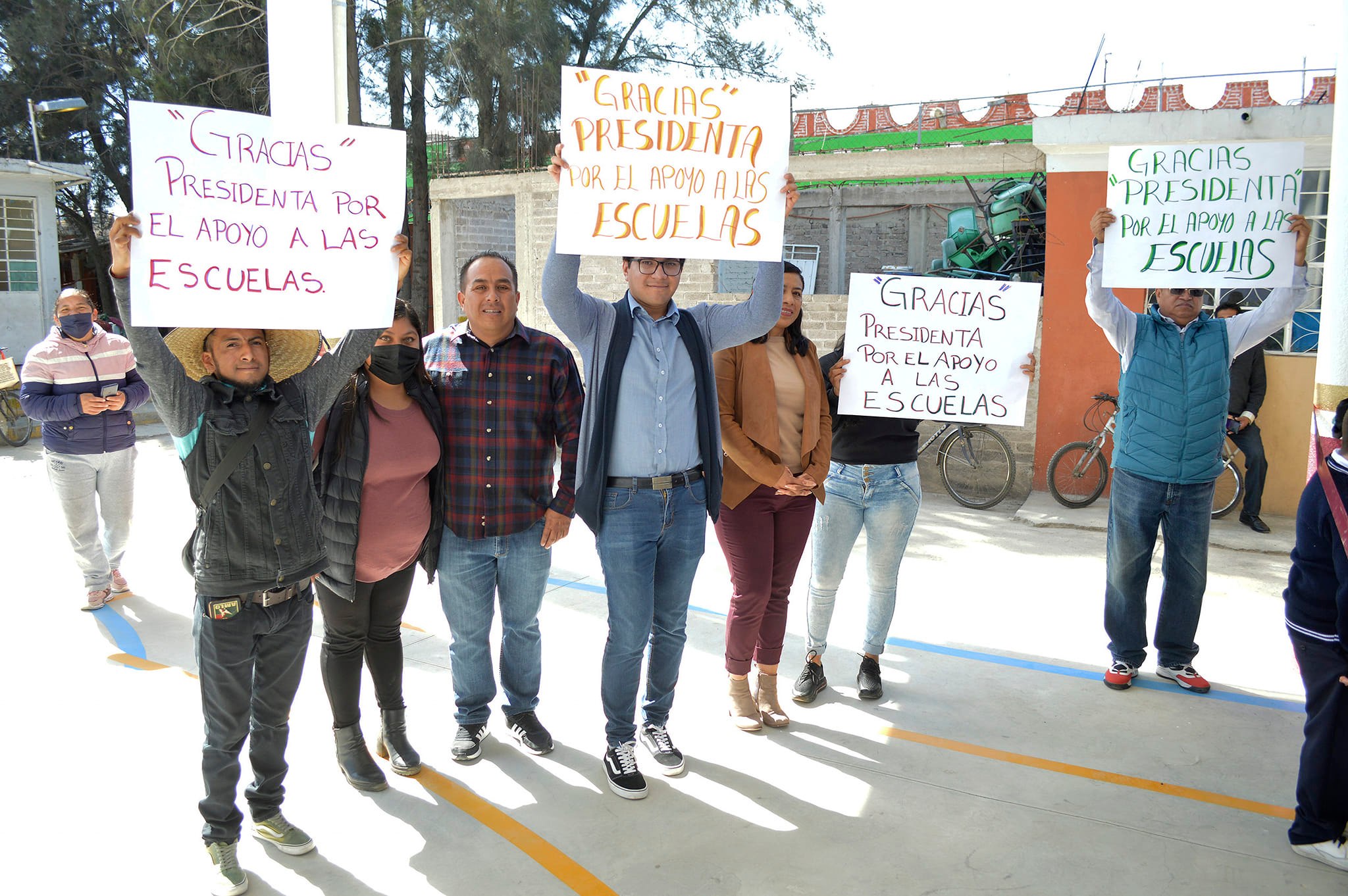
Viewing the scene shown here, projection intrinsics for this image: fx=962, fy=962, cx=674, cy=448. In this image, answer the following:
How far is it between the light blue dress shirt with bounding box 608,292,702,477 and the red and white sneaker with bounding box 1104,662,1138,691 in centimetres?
249

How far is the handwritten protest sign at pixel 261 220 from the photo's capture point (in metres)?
2.83

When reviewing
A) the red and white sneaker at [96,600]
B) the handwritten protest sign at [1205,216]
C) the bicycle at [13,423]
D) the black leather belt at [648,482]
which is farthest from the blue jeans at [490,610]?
the bicycle at [13,423]

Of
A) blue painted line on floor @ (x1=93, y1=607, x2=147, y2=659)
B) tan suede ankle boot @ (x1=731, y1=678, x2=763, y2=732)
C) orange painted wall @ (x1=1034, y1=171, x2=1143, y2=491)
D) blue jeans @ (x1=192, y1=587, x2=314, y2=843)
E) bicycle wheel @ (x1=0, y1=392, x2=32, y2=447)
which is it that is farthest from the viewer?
bicycle wheel @ (x1=0, y1=392, x2=32, y2=447)

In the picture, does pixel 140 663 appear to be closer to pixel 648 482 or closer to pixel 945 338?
pixel 648 482

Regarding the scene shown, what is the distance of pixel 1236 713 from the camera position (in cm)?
435

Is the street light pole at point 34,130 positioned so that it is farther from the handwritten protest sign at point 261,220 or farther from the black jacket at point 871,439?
the black jacket at point 871,439

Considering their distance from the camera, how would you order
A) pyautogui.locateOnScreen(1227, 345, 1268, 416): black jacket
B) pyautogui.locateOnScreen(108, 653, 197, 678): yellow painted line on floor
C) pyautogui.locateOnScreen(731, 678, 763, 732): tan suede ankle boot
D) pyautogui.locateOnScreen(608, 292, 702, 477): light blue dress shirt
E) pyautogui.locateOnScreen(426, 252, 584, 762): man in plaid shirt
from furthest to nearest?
pyautogui.locateOnScreen(1227, 345, 1268, 416): black jacket
pyautogui.locateOnScreen(108, 653, 197, 678): yellow painted line on floor
pyautogui.locateOnScreen(731, 678, 763, 732): tan suede ankle boot
pyautogui.locateOnScreen(426, 252, 584, 762): man in plaid shirt
pyautogui.locateOnScreen(608, 292, 702, 477): light blue dress shirt

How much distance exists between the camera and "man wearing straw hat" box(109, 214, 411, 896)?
2.86 metres

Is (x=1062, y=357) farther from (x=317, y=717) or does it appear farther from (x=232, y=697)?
(x=232, y=697)

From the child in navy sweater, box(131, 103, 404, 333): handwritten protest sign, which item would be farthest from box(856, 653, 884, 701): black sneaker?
box(131, 103, 404, 333): handwritten protest sign

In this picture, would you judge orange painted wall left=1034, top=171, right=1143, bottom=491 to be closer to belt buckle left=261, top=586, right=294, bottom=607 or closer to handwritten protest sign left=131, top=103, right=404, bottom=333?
handwritten protest sign left=131, top=103, right=404, bottom=333

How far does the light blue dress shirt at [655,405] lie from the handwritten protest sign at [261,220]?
2.87 feet

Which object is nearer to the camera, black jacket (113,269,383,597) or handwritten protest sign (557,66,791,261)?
black jacket (113,269,383,597)

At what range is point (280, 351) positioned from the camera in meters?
3.17
